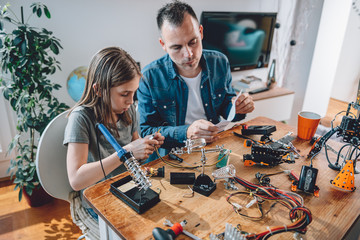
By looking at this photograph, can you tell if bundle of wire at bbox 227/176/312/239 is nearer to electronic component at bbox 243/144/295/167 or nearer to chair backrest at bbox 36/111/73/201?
electronic component at bbox 243/144/295/167

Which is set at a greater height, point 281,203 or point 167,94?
point 167,94

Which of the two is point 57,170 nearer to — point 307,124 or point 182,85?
point 182,85

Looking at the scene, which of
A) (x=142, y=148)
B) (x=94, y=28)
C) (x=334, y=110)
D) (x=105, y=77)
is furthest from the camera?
(x=334, y=110)

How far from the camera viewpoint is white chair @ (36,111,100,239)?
3.73 feet

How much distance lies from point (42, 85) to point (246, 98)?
4.69ft

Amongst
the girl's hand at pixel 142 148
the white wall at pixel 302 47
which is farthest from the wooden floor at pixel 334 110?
the girl's hand at pixel 142 148

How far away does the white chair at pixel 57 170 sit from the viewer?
1138 mm

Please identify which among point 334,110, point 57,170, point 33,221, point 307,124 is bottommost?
point 33,221

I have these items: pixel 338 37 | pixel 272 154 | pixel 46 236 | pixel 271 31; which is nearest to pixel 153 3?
pixel 271 31

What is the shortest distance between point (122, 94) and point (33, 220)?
4.76 feet

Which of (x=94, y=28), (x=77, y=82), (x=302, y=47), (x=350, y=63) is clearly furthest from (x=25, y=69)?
(x=350, y=63)

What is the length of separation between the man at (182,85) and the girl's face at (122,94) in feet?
0.81

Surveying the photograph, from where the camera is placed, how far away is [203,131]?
1161 mm

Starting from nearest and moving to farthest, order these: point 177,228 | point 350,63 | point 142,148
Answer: point 177,228, point 142,148, point 350,63
